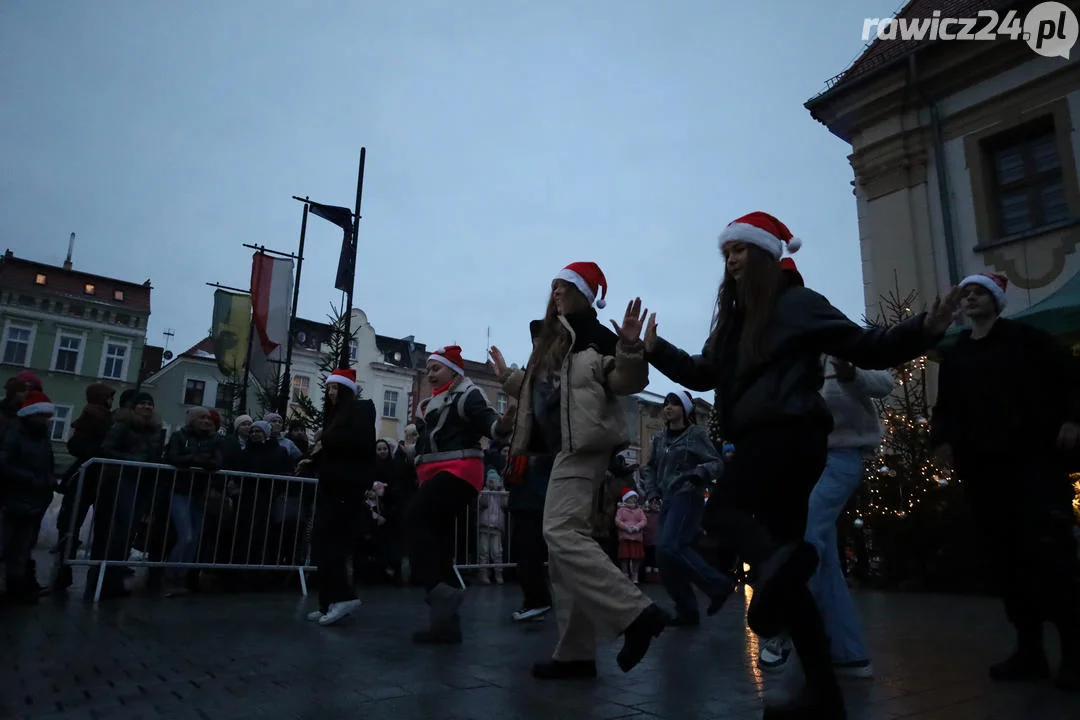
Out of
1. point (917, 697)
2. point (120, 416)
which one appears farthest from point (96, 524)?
point (917, 697)

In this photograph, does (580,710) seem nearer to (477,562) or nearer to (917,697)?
(917,697)

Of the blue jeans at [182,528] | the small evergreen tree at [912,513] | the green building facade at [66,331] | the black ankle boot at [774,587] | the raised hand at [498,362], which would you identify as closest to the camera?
the black ankle boot at [774,587]

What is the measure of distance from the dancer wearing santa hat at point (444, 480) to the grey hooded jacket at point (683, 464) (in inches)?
68.9

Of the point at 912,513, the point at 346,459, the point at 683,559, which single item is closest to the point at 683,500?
the point at 683,559

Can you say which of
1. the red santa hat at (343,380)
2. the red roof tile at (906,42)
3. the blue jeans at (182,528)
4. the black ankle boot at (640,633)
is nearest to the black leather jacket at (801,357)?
the black ankle boot at (640,633)

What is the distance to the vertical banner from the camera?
23.3m

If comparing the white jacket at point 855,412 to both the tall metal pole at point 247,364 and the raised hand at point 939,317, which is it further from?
the tall metal pole at point 247,364

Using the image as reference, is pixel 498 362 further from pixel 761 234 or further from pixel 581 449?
pixel 761 234

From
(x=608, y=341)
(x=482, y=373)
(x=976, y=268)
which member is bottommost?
(x=608, y=341)

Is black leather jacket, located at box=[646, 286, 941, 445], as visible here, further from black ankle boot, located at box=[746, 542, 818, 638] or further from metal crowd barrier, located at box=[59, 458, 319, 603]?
metal crowd barrier, located at box=[59, 458, 319, 603]

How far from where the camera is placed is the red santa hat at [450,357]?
587 centimetres

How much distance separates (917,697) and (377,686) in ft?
7.63

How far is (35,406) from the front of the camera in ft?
23.9

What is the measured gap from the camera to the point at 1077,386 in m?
3.66
